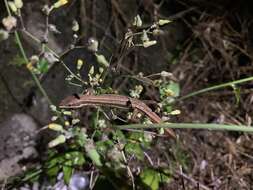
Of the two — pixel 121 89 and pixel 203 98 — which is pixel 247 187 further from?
pixel 121 89

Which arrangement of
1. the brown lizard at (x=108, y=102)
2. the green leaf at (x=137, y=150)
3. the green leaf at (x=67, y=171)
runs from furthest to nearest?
the green leaf at (x=67, y=171)
the green leaf at (x=137, y=150)
the brown lizard at (x=108, y=102)

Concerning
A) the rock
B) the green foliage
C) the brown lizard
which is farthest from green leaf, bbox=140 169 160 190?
the brown lizard

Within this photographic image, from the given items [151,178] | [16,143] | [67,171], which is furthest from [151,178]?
[16,143]

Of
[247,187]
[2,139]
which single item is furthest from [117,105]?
[247,187]

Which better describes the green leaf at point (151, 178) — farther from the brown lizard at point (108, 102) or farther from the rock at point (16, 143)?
the brown lizard at point (108, 102)

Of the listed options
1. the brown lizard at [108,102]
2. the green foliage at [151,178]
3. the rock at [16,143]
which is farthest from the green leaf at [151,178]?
the brown lizard at [108,102]

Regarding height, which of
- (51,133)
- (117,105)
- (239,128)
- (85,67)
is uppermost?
(85,67)

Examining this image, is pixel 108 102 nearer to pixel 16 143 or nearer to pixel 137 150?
pixel 137 150
